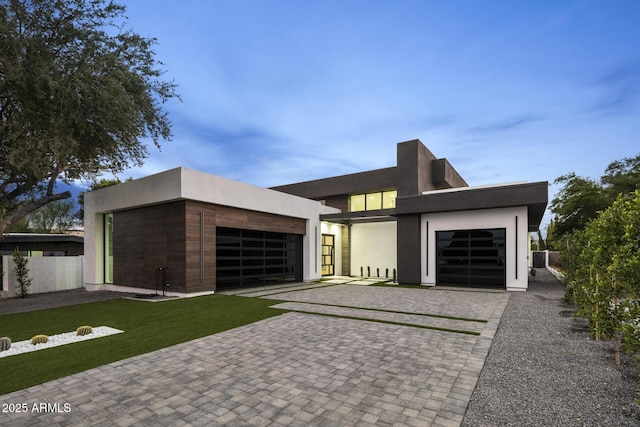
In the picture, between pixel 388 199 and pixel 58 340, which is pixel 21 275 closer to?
pixel 58 340

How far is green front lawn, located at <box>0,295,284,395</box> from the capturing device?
473 cm

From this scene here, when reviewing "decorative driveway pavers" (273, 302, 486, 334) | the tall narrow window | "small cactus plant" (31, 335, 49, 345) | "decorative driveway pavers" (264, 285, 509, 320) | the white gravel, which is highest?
the tall narrow window

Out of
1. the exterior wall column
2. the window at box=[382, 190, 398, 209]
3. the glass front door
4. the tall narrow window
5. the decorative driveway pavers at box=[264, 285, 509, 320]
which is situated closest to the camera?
the decorative driveway pavers at box=[264, 285, 509, 320]

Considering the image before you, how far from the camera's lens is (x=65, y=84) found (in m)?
10.3

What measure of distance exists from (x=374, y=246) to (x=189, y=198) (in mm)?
13368

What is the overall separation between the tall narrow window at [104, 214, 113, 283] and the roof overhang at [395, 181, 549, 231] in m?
14.3

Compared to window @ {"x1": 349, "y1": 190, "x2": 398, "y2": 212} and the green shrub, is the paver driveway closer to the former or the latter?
the green shrub

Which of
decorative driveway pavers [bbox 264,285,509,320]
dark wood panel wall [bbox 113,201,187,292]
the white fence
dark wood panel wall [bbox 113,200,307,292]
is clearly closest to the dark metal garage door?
dark wood panel wall [bbox 113,200,307,292]

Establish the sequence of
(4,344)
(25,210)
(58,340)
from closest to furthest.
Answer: (4,344)
(58,340)
(25,210)

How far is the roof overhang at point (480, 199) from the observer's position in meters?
13.7

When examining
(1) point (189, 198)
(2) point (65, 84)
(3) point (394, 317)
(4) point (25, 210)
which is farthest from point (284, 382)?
(4) point (25, 210)

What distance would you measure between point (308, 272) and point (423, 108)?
3524 inches

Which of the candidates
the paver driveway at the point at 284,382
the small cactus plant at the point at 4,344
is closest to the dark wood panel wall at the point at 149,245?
the small cactus plant at the point at 4,344

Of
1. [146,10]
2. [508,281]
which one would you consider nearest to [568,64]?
[508,281]
